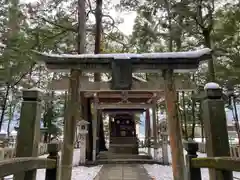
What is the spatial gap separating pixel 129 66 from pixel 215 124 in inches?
82.8

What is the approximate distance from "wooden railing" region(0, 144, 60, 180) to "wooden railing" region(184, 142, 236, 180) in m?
2.09

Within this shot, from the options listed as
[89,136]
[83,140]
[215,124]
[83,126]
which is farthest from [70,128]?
[89,136]

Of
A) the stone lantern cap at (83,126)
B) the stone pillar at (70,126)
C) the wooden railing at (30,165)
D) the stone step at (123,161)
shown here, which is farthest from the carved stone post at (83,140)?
the wooden railing at (30,165)

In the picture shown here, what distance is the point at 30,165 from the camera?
2.45 meters

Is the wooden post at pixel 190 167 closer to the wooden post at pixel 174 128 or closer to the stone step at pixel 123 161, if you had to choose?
the wooden post at pixel 174 128

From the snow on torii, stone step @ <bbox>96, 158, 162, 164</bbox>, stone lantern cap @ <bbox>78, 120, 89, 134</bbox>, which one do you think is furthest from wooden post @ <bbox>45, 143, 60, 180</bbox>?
stone step @ <bbox>96, 158, 162, 164</bbox>

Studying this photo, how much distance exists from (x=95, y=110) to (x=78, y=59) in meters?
5.32

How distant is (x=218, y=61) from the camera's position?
12.0 meters

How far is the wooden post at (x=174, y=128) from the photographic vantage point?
435 cm

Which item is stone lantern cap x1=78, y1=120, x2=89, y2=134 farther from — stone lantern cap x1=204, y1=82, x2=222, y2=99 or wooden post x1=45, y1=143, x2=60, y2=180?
stone lantern cap x1=204, y1=82, x2=222, y2=99

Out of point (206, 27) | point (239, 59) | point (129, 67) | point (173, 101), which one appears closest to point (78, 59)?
point (129, 67)

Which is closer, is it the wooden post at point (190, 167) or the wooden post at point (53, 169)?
the wooden post at point (190, 167)

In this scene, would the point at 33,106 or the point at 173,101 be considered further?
the point at 173,101

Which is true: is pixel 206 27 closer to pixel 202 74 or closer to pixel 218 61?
pixel 218 61
